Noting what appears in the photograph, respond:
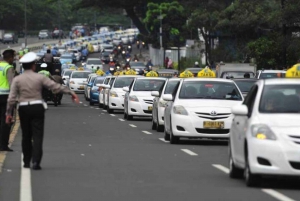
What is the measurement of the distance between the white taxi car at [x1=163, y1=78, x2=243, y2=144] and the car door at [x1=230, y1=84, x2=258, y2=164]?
736 centimetres

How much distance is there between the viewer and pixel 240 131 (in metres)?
15.7

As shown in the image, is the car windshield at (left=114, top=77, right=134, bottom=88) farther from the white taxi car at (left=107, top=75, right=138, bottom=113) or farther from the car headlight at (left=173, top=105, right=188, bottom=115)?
the car headlight at (left=173, top=105, right=188, bottom=115)

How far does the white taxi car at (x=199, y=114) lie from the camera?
23.9m

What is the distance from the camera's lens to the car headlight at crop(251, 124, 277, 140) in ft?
48.3

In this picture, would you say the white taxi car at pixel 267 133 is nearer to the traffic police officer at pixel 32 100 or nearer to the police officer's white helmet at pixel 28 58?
the traffic police officer at pixel 32 100

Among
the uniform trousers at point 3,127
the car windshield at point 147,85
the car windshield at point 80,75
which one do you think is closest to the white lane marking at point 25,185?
the uniform trousers at point 3,127

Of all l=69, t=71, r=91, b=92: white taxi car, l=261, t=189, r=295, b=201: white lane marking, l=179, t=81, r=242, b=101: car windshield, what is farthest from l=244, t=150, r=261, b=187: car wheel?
l=69, t=71, r=91, b=92: white taxi car

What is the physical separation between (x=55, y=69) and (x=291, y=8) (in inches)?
542

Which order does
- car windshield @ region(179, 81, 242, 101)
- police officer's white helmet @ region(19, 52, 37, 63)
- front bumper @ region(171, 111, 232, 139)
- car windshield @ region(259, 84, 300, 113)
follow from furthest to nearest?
1. car windshield @ region(179, 81, 242, 101)
2. front bumper @ region(171, 111, 232, 139)
3. police officer's white helmet @ region(19, 52, 37, 63)
4. car windshield @ region(259, 84, 300, 113)

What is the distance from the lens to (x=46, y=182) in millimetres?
15727

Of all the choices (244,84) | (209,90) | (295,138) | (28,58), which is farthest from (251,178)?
(244,84)

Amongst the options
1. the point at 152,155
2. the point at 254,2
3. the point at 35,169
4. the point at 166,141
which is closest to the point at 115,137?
the point at 166,141

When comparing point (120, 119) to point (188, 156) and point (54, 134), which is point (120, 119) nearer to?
point (54, 134)

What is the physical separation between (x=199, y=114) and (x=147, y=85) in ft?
46.2
